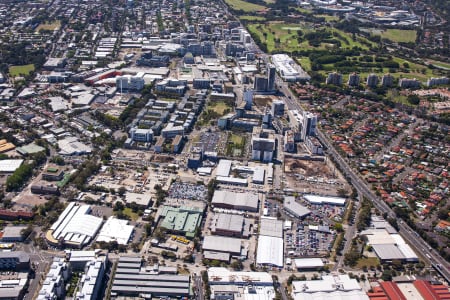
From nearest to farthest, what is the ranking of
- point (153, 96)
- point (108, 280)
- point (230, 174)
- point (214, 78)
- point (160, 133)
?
point (108, 280), point (230, 174), point (160, 133), point (153, 96), point (214, 78)

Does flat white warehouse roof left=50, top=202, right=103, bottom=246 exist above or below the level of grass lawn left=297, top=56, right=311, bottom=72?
below

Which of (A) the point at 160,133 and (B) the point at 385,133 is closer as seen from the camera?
(A) the point at 160,133

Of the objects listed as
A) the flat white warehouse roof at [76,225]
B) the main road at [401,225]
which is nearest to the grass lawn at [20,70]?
the flat white warehouse roof at [76,225]

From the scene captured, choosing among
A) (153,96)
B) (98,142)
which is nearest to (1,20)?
(153,96)

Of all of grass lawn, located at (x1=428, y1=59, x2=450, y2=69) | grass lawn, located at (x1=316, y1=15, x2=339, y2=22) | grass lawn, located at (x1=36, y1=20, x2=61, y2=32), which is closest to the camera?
grass lawn, located at (x1=428, y1=59, x2=450, y2=69)

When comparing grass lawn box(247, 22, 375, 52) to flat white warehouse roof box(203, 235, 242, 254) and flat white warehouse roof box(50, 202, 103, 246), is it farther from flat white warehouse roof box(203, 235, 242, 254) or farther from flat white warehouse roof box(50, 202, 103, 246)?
flat white warehouse roof box(50, 202, 103, 246)

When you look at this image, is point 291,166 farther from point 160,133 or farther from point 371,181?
point 160,133

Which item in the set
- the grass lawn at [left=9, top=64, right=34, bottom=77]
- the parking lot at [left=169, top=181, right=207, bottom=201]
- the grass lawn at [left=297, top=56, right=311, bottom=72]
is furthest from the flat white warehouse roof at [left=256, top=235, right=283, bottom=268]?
the grass lawn at [left=9, top=64, right=34, bottom=77]
